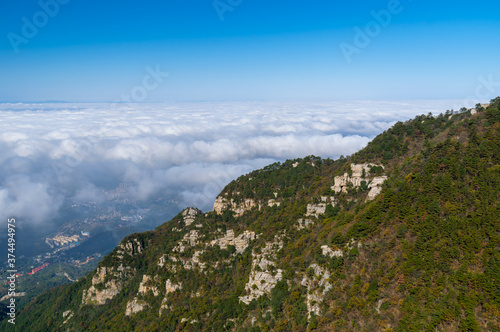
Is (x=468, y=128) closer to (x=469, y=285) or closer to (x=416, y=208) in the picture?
(x=416, y=208)

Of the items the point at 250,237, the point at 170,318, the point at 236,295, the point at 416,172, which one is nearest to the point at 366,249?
the point at 416,172

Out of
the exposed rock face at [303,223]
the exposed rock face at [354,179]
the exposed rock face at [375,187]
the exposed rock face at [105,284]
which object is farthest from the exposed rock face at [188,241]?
the exposed rock face at [375,187]

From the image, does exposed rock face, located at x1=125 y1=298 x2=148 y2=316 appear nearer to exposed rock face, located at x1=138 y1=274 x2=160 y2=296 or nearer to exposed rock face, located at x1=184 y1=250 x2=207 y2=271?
exposed rock face, located at x1=138 y1=274 x2=160 y2=296

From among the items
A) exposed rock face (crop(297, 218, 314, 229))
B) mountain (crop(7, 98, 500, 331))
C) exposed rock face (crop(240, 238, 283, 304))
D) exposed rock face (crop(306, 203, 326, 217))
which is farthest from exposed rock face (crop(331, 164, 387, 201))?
exposed rock face (crop(240, 238, 283, 304))

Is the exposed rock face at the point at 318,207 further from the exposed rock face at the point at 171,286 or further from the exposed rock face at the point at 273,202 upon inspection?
the exposed rock face at the point at 171,286

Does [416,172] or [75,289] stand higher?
[416,172]

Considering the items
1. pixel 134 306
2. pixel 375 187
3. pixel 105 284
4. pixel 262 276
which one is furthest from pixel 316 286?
pixel 105 284
